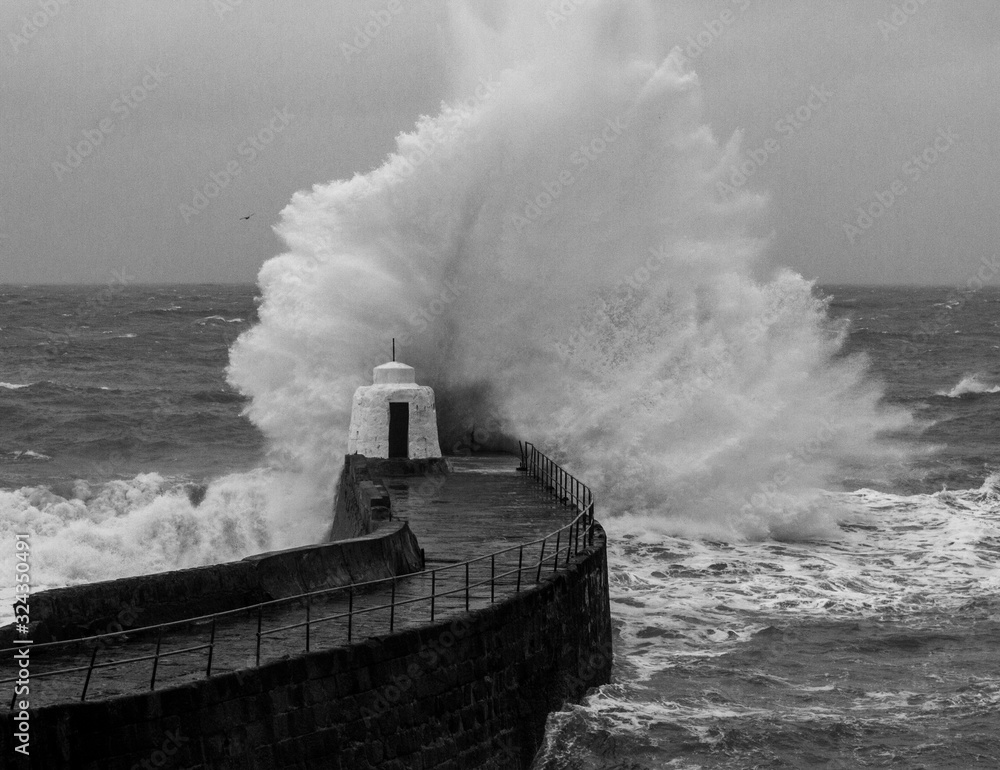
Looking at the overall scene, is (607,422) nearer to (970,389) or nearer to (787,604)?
(787,604)

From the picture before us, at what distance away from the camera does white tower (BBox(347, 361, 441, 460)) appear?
20703 mm

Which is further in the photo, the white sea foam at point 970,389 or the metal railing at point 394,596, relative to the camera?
the white sea foam at point 970,389

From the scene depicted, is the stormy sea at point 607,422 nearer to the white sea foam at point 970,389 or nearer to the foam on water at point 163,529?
the foam on water at point 163,529

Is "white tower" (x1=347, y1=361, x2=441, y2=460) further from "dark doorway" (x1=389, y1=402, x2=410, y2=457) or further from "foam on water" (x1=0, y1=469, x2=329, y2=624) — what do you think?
"foam on water" (x1=0, y1=469, x2=329, y2=624)

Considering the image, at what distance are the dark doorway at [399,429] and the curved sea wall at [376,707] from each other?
7707mm

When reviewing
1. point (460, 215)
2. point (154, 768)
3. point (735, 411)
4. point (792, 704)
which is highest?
point (460, 215)

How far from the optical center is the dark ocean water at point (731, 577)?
42.0 feet

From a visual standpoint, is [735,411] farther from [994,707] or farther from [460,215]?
[994,707]

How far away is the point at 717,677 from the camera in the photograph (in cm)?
1459

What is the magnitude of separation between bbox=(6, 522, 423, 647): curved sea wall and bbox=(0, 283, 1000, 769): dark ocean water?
252 centimetres

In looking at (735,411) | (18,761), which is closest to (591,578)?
(18,761)

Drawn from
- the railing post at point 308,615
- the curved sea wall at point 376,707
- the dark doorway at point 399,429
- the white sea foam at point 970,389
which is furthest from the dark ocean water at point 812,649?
the white sea foam at point 970,389

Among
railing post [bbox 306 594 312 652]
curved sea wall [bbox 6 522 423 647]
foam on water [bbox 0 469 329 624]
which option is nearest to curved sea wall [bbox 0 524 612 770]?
railing post [bbox 306 594 312 652]

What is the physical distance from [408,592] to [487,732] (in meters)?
1.76
